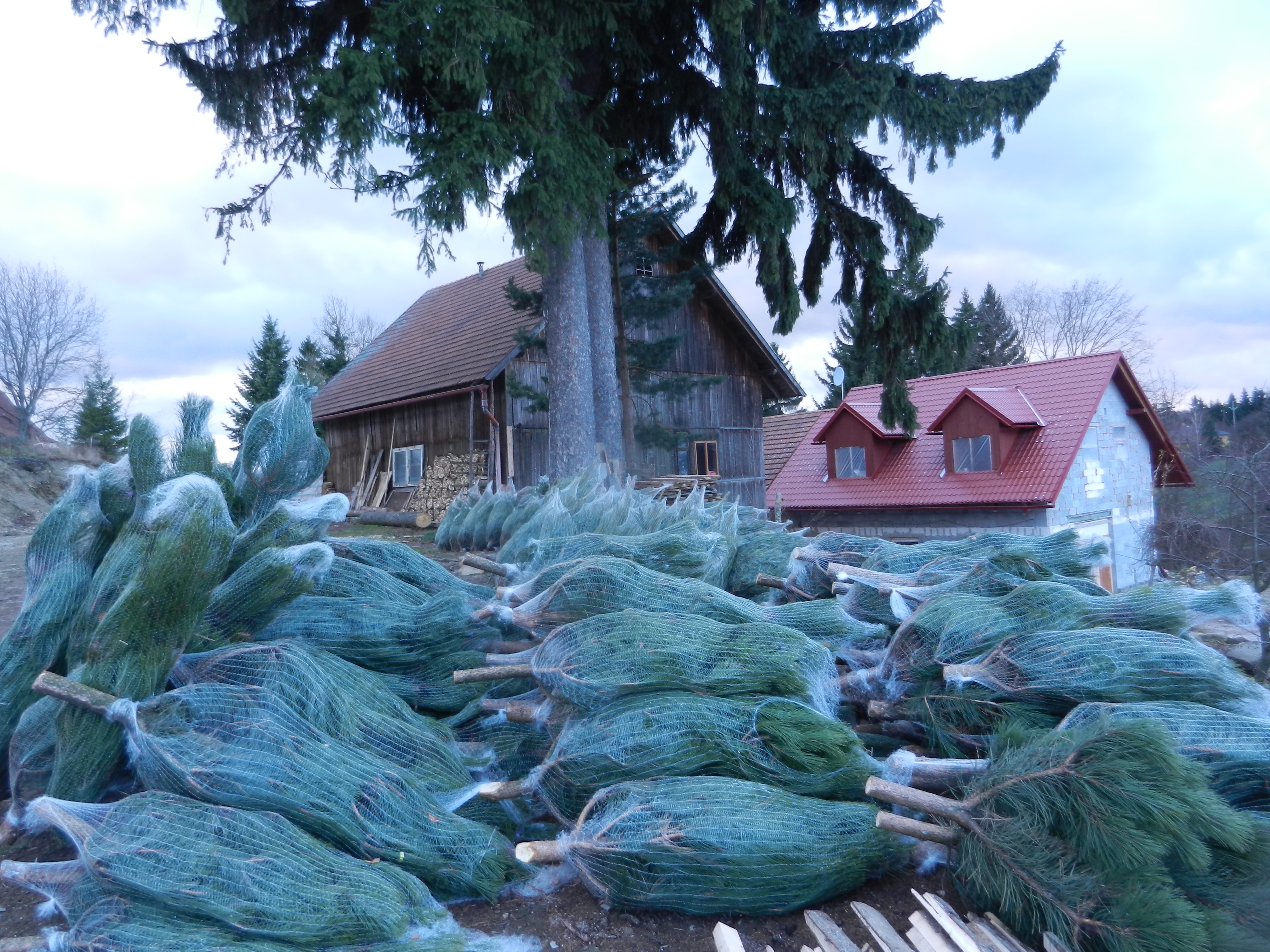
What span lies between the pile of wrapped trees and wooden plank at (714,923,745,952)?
22cm

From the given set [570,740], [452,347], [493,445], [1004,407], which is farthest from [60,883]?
[1004,407]

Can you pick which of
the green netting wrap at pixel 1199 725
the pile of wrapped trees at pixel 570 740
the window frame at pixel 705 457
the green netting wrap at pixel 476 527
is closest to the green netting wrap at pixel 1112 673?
the pile of wrapped trees at pixel 570 740

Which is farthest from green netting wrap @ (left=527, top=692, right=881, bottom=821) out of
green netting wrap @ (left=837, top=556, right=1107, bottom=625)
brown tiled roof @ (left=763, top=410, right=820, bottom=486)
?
brown tiled roof @ (left=763, top=410, right=820, bottom=486)

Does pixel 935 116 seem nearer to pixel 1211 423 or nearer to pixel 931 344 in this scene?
pixel 931 344

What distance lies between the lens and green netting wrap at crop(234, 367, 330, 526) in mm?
4188

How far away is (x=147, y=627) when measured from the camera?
10.6 ft

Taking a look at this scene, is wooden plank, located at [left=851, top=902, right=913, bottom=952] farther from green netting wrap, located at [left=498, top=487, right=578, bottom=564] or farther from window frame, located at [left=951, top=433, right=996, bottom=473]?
window frame, located at [left=951, top=433, right=996, bottom=473]

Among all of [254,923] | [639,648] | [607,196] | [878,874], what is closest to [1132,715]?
[878,874]

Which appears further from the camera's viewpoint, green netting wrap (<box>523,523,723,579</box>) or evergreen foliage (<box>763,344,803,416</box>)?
evergreen foliage (<box>763,344,803,416</box>)

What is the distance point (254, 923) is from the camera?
2441mm

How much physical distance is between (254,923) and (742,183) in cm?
1164

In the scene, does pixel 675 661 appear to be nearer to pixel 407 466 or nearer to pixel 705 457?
pixel 705 457

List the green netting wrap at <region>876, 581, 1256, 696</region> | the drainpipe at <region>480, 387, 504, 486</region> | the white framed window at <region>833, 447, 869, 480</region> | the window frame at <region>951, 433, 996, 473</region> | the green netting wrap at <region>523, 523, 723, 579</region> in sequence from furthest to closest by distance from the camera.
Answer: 1. the white framed window at <region>833, 447, 869, 480</region>
2. the window frame at <region>951, 433, 996, 473</region>
3. the drainpipe at <region>480, 387, 504, 486</region>
4. the green netting wrap at <region>523, 523, 723, 579</region>
5. the green netting wrap at <region>876, 581, 1256, 696</region>

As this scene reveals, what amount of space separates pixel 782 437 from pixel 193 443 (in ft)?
82.3
